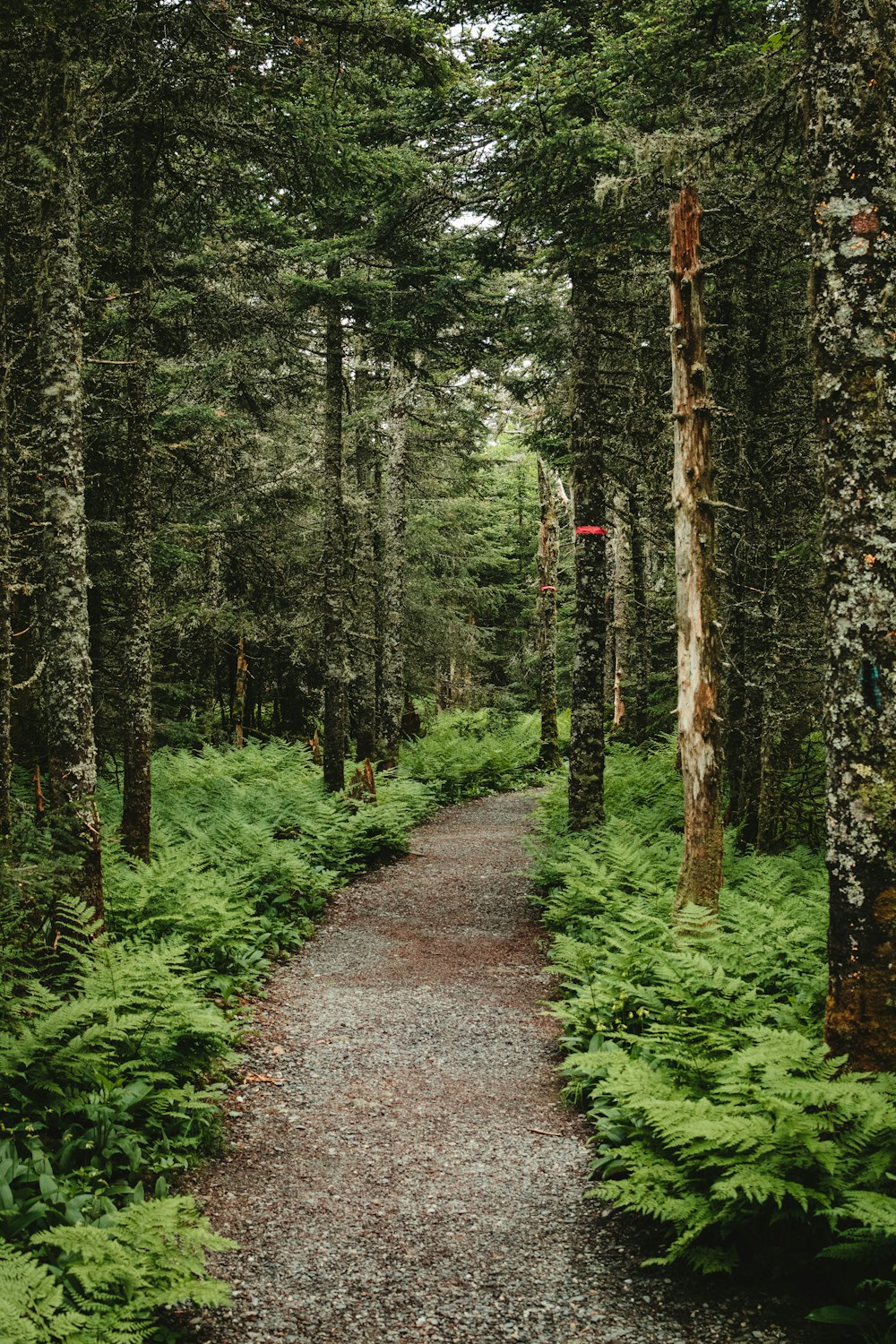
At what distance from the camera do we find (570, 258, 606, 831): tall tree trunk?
38.6 ft

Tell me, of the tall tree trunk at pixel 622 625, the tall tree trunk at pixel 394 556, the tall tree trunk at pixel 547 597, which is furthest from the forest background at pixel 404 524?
the tall tree trunk at pixel 622 625

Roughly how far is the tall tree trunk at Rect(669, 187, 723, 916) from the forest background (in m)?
0.04

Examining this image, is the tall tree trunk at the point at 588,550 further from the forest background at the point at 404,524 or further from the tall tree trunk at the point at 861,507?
the tall tree trunk at the point at 861,507

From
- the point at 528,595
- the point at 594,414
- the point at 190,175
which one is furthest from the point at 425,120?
the point at 528,595

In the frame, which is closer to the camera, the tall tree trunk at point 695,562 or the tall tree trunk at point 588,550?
the tall tree trunk at point 695,562

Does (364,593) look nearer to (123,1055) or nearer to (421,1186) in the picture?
(123,1055)

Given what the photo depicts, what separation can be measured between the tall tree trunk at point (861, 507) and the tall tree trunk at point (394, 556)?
15.8 m

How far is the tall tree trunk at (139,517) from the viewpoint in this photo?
9695 mm

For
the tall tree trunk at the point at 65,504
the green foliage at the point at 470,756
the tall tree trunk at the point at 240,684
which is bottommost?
the green foliage at the point at 470,756

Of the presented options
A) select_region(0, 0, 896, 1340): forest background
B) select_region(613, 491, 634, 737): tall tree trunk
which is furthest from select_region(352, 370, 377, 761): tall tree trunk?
select_region(613, 491, 634, 737): tall tree trunk

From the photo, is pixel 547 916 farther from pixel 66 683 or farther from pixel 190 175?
pixel 190 175

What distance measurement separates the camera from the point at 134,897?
26.0ft

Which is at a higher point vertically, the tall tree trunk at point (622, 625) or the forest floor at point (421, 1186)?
the tall tree trunk at point (622, 625)

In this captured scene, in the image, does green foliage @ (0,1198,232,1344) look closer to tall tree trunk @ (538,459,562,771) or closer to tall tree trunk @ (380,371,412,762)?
tall tree trunk @ (380,371,412,762)
